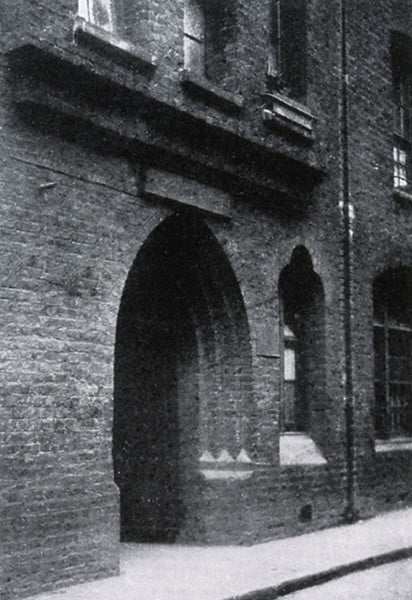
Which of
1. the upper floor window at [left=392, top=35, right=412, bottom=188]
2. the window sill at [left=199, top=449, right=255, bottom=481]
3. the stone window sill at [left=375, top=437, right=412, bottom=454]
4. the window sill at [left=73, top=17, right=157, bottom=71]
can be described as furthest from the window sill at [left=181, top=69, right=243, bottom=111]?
the stone window sill at [left=375, top=437, right=412, bottom=454]

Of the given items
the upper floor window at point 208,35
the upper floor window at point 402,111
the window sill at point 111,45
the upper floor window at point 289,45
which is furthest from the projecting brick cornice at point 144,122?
the upper floor window at point 402,111

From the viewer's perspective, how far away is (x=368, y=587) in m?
8.59

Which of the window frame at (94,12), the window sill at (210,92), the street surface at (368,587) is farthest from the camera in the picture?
the window sill at (210,92)

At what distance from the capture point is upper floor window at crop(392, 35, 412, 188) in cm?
1473

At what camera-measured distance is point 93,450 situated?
8.38m

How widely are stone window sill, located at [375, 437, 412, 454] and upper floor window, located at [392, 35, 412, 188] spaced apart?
374cm

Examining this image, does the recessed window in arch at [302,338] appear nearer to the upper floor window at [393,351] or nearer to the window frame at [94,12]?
the upper floor window at [393,351]

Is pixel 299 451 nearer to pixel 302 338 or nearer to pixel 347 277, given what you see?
pixel 302 338

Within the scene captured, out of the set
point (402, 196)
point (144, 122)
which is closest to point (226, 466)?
point (144, 122)

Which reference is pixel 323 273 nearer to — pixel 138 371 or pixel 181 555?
pixel 138 371

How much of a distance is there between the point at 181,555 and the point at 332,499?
2991 millimetres

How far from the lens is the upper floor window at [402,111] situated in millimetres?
14727

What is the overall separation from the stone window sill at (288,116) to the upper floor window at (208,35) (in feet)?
2.23

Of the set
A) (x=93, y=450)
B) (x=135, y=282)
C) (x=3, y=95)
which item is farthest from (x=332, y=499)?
(x=3, y=95)
